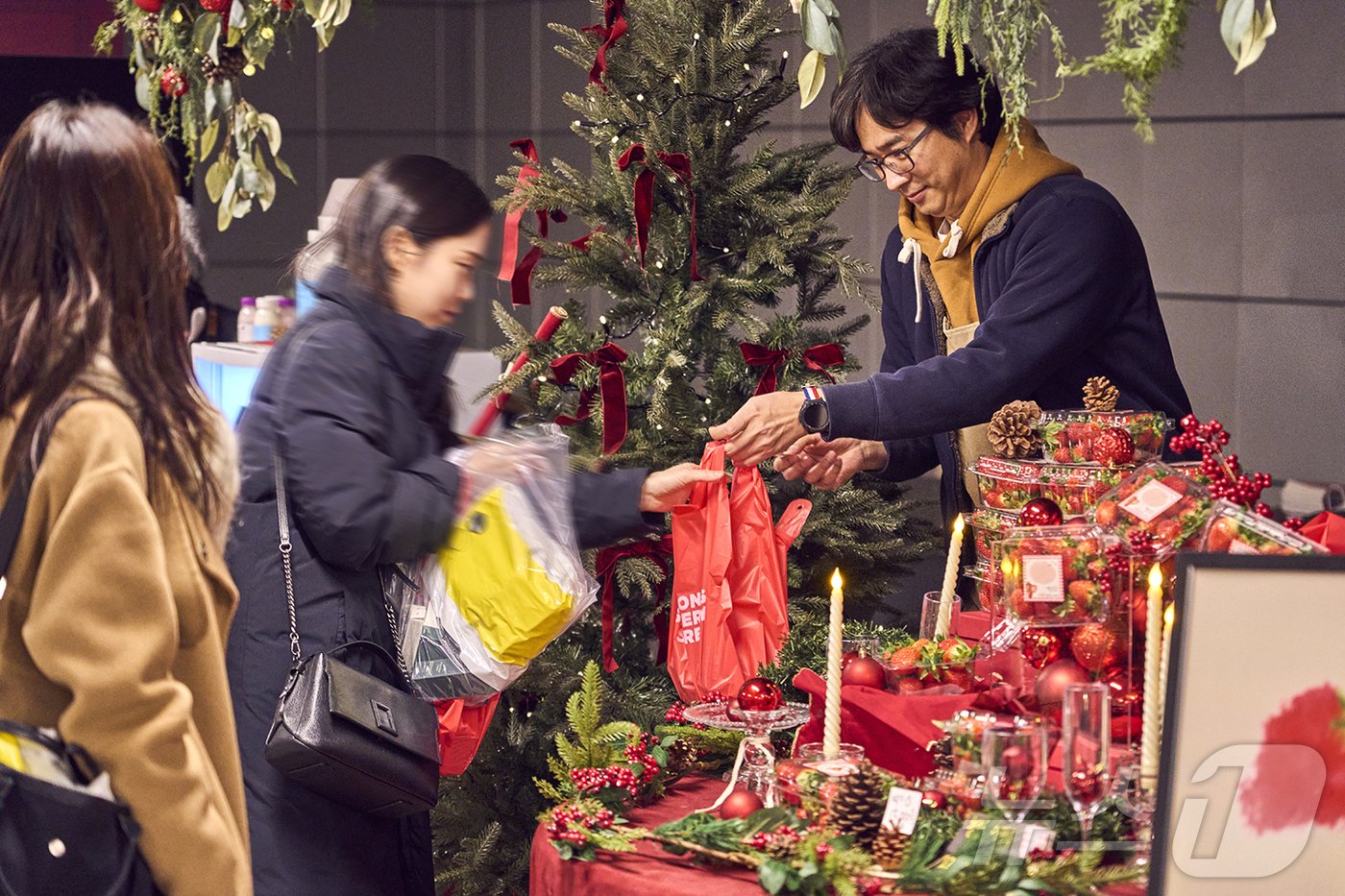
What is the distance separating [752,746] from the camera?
5.77ft

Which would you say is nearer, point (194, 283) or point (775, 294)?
point (775, 294)

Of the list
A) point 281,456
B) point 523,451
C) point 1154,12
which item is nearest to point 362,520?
point 281,456

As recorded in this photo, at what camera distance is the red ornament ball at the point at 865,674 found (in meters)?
1.79

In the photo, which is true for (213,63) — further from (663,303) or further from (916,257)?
(916,257)

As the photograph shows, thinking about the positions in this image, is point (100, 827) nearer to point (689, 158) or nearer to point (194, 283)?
point (689, 158)

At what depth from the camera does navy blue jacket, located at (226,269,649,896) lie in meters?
1.86

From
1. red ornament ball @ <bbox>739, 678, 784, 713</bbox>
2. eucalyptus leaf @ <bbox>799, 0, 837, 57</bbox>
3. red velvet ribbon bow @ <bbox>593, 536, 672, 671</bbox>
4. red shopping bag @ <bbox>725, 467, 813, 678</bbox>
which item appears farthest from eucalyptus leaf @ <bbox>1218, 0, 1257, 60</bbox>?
→ red velvet ribbon bow @ <bbox>593, 536, 672, 671</bbox>

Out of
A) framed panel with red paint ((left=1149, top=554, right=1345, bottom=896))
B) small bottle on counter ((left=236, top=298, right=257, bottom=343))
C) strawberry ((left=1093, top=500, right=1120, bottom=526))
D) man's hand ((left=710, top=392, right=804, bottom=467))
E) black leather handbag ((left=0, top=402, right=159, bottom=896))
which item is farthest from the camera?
small bottle on counter ((left=236, top=298, right=257, bottom=343))

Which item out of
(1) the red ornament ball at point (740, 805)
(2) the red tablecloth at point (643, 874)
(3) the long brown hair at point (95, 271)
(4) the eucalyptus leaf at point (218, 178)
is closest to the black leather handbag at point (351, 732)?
(2) the red tablecloth at point (643, 874)

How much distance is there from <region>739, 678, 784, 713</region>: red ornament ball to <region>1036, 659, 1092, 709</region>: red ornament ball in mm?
321

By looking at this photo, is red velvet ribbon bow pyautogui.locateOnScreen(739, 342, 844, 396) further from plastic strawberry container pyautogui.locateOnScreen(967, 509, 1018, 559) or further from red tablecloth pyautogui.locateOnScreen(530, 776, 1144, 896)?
red tablecloth pyautogui.locateOnScreen(530, 776, 1144, 896)

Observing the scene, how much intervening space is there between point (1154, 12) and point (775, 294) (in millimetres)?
1451

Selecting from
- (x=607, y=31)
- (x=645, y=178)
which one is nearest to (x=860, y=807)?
(x=645, y=178)

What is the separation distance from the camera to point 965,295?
2660 millimetres
